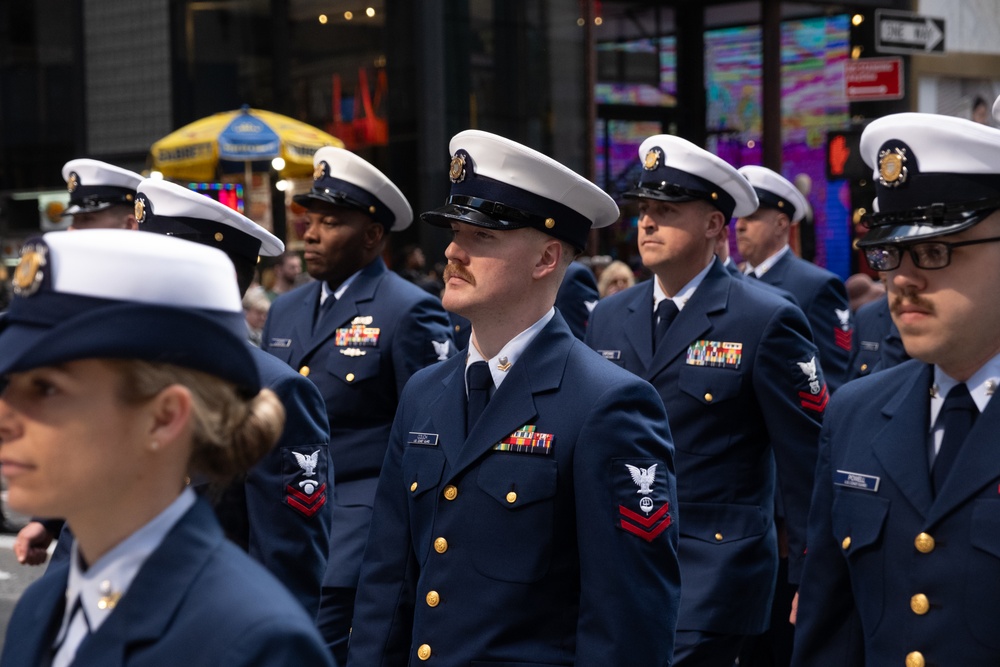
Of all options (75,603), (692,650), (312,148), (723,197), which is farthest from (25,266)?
(312,148)

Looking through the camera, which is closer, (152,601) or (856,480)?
(152,601)

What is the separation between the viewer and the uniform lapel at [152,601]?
221 cm

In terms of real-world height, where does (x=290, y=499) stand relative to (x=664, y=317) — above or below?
below

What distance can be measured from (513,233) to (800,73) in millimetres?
18746

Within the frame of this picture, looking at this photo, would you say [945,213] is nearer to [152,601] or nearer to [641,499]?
[641,499]

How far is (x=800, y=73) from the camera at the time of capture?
72.3 ft

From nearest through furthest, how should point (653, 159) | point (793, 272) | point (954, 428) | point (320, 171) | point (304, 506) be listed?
point (954, 428) → point (304, 506) → point (653, 159) → point (320, 171) → point (793, 272)

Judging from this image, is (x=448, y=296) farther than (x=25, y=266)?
Yes

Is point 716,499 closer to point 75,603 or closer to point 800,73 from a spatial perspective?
point 75,603

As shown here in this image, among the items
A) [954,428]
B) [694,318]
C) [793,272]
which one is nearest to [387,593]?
[954,428]

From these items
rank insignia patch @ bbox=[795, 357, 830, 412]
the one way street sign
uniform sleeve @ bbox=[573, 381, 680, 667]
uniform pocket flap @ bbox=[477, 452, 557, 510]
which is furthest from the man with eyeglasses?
the one way street sign

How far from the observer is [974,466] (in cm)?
334

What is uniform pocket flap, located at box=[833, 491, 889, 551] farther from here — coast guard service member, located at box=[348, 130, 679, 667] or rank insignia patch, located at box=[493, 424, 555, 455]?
rank insignia patch, located at box=[493, 424, 555, 455]

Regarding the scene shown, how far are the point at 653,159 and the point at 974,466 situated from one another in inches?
129
